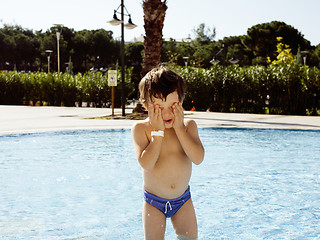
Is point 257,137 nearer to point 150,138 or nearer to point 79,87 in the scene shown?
point 150,138

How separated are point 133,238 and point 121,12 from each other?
46.8 ft

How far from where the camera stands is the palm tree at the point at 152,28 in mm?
16359

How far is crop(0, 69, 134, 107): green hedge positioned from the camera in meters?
22.6

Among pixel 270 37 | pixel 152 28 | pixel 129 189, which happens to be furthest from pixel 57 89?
pixel 270 37

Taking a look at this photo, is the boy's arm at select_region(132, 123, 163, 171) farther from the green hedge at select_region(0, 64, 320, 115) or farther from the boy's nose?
the green hedge at select_region(0, 64, 320, 115)

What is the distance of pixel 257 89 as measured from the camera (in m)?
19.1

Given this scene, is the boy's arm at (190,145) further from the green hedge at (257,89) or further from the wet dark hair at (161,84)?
the green hedge at (257,89)

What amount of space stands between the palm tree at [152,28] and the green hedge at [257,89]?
10.7 feet

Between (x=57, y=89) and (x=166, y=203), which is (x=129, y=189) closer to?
(x=166, y=203)

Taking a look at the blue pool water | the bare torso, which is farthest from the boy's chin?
the blue pool water

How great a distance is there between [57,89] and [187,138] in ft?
75.2

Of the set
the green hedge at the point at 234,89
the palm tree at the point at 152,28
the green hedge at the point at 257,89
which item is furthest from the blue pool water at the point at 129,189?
the green hedge at the point at 257,89

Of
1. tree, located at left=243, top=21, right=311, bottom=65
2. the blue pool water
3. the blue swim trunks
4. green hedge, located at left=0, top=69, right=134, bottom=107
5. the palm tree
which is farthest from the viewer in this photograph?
tree, located at left=243, top=21, right=311, bottom=65

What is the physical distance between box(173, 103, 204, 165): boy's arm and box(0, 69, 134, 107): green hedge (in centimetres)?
1936
